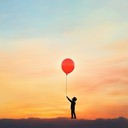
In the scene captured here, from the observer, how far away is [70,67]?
136ft

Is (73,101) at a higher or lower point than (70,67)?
lower

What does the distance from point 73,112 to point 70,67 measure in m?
6.46

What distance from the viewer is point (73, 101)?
44.0m

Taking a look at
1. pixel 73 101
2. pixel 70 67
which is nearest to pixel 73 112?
pixel 73 101

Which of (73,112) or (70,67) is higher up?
(70,67)

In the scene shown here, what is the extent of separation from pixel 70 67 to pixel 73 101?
4.73 m

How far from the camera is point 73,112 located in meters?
45.0

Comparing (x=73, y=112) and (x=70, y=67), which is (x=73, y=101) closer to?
(x=73, y=112)

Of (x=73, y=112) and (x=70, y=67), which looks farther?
(x=73, y=112)

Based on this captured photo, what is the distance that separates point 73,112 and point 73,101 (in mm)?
1736
